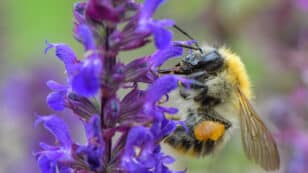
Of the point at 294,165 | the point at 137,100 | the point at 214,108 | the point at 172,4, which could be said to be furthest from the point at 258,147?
the point at 172,4

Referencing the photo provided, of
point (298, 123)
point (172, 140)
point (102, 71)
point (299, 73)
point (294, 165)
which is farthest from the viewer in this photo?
point (299, 73)

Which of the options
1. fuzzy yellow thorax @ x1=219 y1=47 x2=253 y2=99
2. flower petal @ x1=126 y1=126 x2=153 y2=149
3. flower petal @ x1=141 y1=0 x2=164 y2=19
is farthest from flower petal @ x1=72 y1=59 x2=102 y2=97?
fuzzy yellow thorax @ x1=219 y1=47 x2=253 y2=99

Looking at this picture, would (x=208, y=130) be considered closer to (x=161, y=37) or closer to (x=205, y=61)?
(x=205, y=61)

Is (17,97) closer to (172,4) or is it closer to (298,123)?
(172,4)

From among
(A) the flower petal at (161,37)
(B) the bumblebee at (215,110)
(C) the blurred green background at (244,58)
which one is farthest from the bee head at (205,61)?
(C) the blurred green background at (244,58)

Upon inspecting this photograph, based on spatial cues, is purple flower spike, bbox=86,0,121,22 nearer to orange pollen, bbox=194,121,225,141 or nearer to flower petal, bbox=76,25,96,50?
flower petal, bbox=76,25,96,50

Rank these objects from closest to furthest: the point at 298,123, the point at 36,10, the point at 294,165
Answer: the point at 294,165 < the point at 298,123 < the point at 36,10

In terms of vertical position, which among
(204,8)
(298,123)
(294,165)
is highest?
(204,8)
